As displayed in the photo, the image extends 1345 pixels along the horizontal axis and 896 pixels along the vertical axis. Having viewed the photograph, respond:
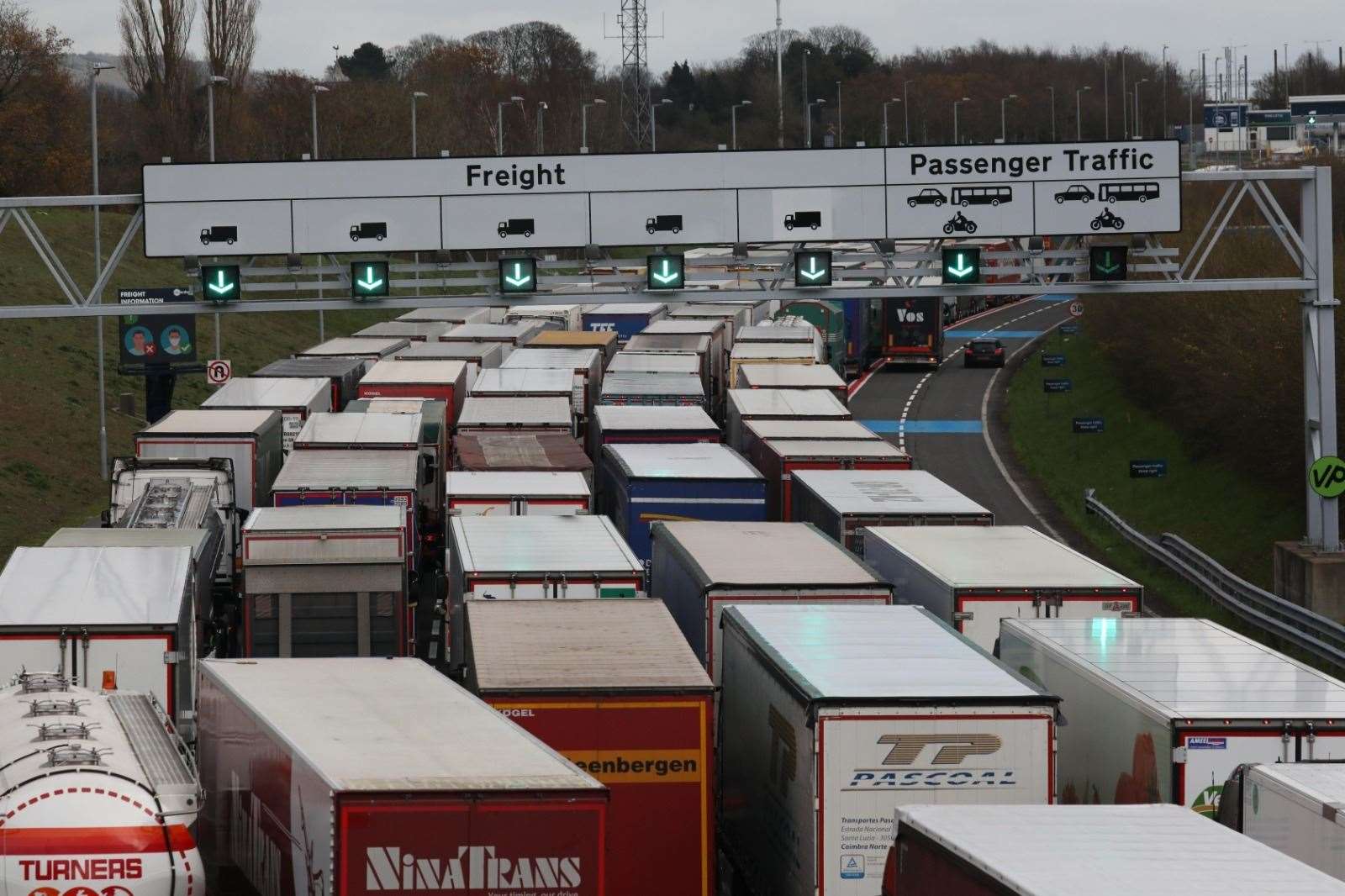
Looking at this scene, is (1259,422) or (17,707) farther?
(1259,422)

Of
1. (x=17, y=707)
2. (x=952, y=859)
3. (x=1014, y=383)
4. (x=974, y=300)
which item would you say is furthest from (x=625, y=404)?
(x=974, y=300)


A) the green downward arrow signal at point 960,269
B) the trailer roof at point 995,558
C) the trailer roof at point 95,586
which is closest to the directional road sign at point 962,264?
the green downward arrow signal at point 960,269

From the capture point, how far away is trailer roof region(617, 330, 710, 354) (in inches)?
1834

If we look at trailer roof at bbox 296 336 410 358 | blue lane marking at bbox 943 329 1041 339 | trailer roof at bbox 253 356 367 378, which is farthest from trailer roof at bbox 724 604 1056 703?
blue lane marking at bbox 943 329 1041 339

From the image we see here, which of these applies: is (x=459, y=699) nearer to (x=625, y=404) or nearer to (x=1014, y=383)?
(x=625, y=404)

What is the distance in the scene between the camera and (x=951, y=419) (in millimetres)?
59125

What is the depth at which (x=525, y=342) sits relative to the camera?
4859 cm

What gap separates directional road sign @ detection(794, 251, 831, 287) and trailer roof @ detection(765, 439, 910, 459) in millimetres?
2472

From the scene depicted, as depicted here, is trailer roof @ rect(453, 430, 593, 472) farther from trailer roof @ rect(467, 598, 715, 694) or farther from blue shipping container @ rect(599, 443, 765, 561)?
trailer roof @ rect(467, 598, 715, 694)

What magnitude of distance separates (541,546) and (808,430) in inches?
464

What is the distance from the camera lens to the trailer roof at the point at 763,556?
18.6m

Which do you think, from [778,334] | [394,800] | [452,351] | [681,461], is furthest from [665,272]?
[778,334]

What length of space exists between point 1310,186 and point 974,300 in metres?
73.6

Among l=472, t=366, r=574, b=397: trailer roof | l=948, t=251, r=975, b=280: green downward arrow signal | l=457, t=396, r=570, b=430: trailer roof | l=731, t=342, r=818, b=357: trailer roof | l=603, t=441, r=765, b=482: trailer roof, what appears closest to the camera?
l=603, t=441, r=765, b=482: trailer roof
